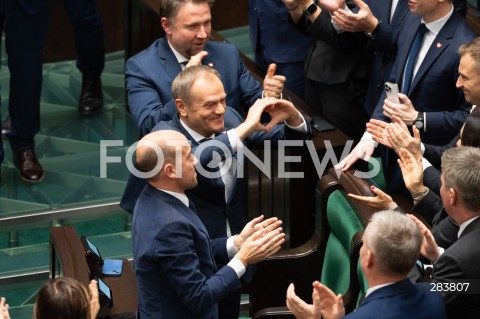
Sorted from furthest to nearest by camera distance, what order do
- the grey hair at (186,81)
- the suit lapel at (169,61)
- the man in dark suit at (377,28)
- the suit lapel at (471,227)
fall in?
the man in dark suit at (377,28)
the suit lapel at (169,61)
the grey hair at (186,81)
the suit lapel at (471,227)

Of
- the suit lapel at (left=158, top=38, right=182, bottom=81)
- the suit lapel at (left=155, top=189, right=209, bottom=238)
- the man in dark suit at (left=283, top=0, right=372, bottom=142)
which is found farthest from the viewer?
the man in dark suit at (left=283, top=0, right=372, bottom=142)

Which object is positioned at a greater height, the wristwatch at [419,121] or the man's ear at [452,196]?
the wristwatch at [419,121]

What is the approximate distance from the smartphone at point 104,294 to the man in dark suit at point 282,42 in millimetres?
1793

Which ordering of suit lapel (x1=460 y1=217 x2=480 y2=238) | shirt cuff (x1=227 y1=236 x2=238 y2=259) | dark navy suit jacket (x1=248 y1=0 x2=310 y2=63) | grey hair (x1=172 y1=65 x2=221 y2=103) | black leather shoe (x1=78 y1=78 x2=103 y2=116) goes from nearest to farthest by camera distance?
suit lapel (x1=460 y1=217 x2=480 y2=238) < shirt cuff (x1=227 y1=236 x2=238 y2=259) < grey hair (x1=172 y1=65 x2=221 y2=103) < dark navy suit jacket (x1=248 y1=0 x2=310 y2=63) < black leather shoe (x1=78 y1=78 x2=103 y2=116)

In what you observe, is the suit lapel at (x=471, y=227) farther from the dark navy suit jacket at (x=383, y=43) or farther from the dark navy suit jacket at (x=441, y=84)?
the dark navy suit jacket at (x=383, y=43)

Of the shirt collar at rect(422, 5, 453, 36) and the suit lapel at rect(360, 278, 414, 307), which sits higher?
the shirt collar at rect(422, 5, 453, 36)

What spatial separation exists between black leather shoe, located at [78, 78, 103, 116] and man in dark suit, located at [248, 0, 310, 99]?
1299 millimetres

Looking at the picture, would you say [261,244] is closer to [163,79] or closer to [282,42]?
[163,79]

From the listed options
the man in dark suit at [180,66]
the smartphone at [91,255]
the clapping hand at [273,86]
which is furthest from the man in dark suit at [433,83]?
the smartphone at [91,255]

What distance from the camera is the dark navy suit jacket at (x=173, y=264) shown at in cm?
322

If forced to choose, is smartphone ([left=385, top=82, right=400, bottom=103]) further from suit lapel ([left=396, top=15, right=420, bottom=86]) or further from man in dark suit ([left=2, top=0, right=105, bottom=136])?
man in dark suit ([left=2, top=0, right=105, bottom=136])

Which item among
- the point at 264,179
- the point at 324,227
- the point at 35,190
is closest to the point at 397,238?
the point at 324,227

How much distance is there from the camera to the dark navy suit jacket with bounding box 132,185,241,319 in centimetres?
322

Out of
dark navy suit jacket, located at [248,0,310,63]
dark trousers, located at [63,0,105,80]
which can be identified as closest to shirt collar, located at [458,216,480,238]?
dark navy suit jacket, located at [248,0,310,63]
